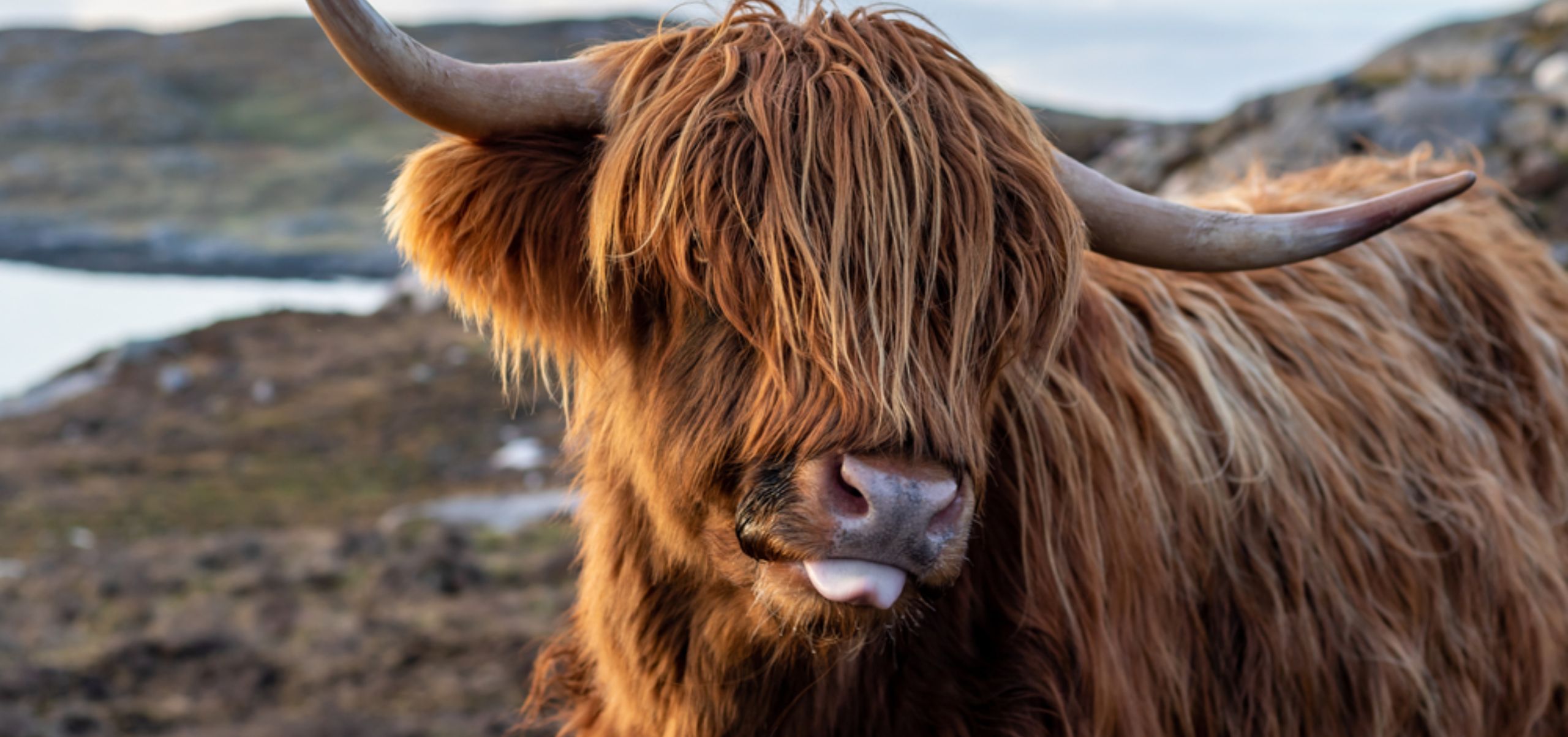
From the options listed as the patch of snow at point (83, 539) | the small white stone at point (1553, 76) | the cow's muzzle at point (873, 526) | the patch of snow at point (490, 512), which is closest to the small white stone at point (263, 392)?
the patch of snow at point (83, 539)

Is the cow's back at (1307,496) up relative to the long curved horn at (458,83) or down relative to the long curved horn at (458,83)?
down

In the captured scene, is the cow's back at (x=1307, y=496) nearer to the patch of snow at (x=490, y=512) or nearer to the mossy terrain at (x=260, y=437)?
the mossy terrain at (x=260, y=437)

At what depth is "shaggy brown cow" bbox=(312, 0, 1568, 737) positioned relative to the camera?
1647mm

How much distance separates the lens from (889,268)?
1.68 metres

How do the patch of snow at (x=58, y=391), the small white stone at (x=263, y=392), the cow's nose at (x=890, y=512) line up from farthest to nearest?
the patch of snow at (x=58, y=391) < the small white stone at (x=263, y=392) < the cow's nose at (x=890, y=512)

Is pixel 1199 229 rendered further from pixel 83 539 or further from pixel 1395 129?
pixel 1395 129

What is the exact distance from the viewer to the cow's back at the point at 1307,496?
2078mm

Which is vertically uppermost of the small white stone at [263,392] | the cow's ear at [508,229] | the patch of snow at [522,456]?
the cow's ear at [508,229]

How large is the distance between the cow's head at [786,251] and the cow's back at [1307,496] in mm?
316

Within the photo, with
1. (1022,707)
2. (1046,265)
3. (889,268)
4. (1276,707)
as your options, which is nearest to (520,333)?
(889,268)

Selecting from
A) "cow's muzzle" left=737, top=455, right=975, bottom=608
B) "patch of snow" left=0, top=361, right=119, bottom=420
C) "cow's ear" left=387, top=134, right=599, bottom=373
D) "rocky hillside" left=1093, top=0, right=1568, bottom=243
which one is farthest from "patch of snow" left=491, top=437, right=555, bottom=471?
"cow's muzzle" left=737, top=455, right=975, bottom=608

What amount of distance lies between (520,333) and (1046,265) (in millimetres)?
905

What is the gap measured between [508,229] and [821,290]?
58 cm

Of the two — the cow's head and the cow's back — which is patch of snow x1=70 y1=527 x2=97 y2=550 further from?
the cow's back
